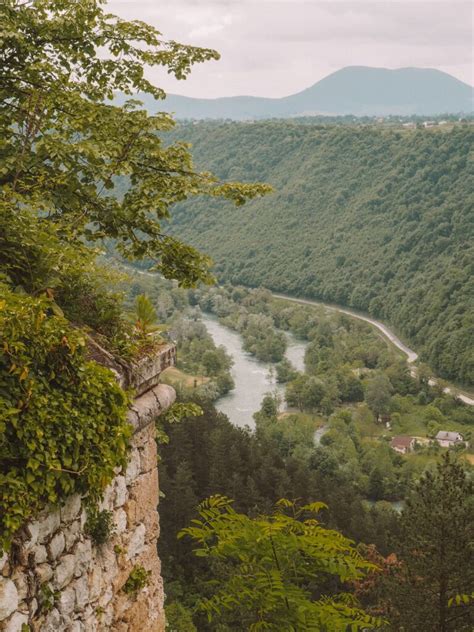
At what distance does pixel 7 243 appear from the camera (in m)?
4.77

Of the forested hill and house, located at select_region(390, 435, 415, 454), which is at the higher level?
the forested hill

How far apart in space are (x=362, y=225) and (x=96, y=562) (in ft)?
443

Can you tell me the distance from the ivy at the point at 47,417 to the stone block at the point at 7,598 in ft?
0.74

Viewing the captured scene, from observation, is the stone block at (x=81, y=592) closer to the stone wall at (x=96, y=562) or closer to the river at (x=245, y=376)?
the stone wall at (x=96, y=562)

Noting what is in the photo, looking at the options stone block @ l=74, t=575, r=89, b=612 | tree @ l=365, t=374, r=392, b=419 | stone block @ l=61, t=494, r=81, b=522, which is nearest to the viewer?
stone block @ l=61, t=494, r=81, b=522

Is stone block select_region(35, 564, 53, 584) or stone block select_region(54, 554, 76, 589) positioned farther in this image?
stone block select_region(54, 554, 76, 589)

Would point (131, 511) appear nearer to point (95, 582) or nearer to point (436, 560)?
point (95, 582)

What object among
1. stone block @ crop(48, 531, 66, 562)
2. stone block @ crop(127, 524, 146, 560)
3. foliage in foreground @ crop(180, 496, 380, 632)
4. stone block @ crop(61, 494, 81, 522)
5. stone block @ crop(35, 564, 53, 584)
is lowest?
foliage in foreground @ crop(180, 496, 380, 632)

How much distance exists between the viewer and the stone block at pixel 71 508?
12.5 feet

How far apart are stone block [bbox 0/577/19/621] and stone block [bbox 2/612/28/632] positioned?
33 millimetres

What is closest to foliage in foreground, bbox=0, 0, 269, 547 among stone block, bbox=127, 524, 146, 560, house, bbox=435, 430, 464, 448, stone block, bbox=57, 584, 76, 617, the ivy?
the ivy

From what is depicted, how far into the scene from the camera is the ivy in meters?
3.40

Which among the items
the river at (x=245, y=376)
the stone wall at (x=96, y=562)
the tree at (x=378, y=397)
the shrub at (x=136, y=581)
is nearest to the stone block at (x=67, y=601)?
the stone wall at (x=96, y=562)

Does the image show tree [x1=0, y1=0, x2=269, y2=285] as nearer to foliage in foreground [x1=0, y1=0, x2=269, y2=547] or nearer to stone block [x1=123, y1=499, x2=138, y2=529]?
foliage in foreground [x1=0, y1=0, x2=269, y2=547]
